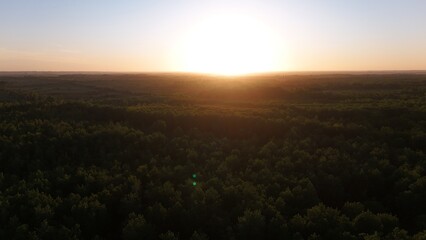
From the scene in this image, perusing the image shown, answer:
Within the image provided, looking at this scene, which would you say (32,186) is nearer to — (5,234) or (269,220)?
(5,234)

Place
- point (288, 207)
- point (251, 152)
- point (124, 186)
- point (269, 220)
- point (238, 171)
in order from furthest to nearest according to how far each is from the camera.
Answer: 1. point (251, 152)
2. point (238, 171)
3. point (124, 186)
4. point (288, 207)
5. point (269, 220)

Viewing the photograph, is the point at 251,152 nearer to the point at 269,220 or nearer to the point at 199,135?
the point at 199,135

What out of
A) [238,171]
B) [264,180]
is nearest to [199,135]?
[238,171]

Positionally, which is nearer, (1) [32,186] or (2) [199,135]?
(1) [32,186]

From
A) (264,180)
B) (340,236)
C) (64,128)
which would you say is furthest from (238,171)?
(64,128)

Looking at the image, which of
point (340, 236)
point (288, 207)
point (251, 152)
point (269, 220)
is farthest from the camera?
point (251, 152)

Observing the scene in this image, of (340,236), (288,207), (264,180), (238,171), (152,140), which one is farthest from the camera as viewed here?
(152,140)
